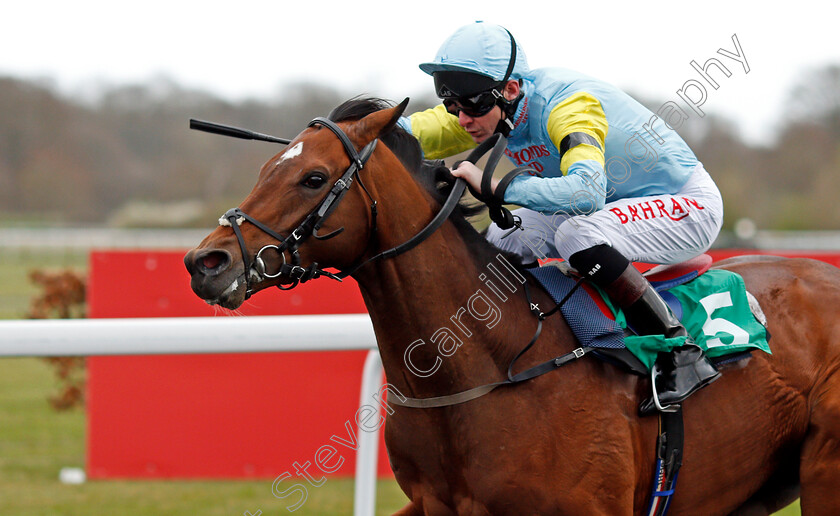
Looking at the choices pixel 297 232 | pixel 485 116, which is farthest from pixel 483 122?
pixel 297 232

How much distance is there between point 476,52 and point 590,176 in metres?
0.55

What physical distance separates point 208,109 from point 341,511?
19573 mm

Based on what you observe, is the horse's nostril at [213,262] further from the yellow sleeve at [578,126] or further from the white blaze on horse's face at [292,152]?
the yellow sleeve at [578,126]

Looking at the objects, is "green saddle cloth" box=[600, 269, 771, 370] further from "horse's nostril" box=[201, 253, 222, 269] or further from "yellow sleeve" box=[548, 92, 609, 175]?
"horse's nostril" box=[201, 253, 222, 269]

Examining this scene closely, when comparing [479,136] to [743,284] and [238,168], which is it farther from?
[238,168]

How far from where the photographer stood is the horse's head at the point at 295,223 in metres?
2.18

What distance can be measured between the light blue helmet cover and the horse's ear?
0.95 ft

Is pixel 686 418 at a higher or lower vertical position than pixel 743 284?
lower

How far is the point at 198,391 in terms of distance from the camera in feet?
17.9

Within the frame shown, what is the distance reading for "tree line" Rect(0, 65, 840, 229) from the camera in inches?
800

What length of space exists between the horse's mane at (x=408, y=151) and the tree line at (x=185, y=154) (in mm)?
16621

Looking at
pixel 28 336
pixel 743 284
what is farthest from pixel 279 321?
pixel 743 284

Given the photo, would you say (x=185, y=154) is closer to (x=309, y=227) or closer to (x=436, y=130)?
(x=436, y=130)

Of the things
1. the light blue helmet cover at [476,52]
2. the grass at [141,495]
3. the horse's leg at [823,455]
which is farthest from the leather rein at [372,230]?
the grass at [141,495]
